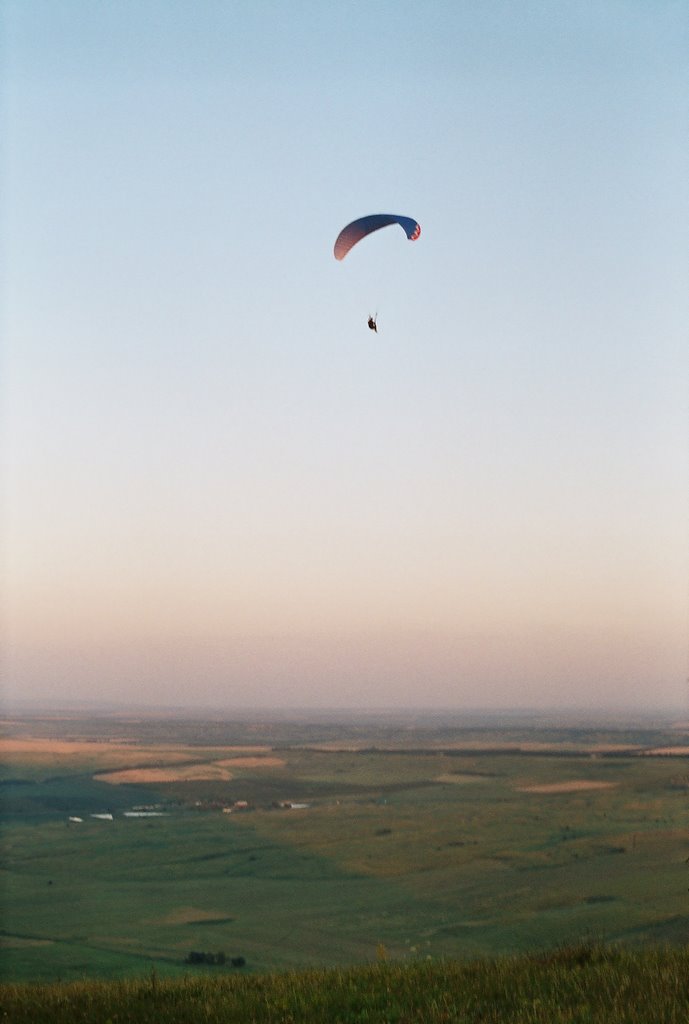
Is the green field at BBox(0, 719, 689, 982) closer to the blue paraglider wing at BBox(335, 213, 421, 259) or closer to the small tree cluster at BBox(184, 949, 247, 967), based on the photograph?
the small tree cluster at BBox(184, 949, 247, 967)

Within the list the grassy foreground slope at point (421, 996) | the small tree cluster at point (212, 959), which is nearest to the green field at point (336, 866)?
the small tree cluster at point (212, 959)

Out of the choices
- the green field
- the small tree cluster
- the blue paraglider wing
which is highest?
the blue paraglider wing

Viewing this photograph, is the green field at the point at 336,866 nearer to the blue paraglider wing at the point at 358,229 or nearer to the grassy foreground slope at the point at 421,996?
the grassy foreground slope at the point at 421,996

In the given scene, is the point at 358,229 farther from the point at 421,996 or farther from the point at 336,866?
the point at 336,866

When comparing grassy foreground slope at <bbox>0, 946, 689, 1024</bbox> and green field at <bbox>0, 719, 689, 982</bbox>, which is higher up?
grassy foreground slope at <bbox>0, 946, 689, 1024</bbox>

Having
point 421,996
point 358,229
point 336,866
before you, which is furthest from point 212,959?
point 421,996

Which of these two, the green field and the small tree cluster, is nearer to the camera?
the small tree cluster

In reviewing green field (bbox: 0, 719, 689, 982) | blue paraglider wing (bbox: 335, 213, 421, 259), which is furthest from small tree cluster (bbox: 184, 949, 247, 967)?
blue paraglider wing (bbox: 335, 213, 421, 259)

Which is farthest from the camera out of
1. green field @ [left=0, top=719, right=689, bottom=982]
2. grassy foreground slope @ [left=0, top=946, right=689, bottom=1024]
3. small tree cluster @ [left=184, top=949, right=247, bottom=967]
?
green field @ [left=0, top=719, right=689, bottom=982]
